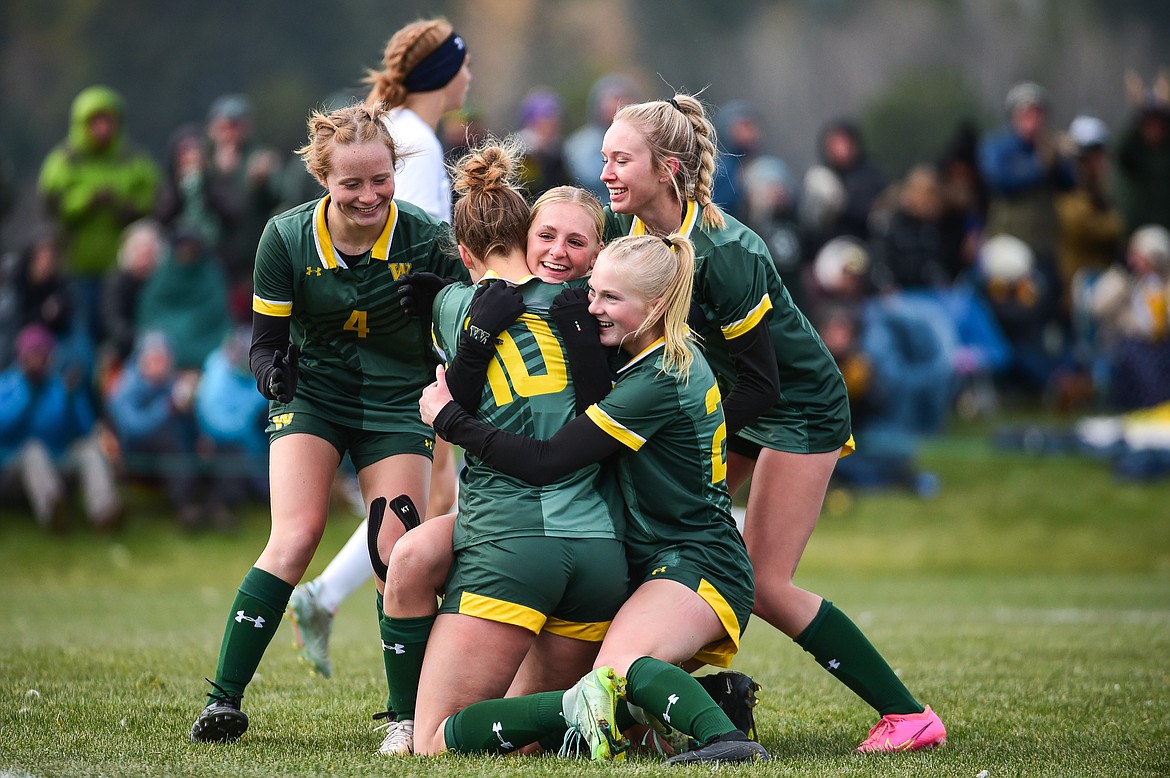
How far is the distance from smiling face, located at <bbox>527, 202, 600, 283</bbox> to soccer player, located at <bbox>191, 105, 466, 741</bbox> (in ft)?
1.73

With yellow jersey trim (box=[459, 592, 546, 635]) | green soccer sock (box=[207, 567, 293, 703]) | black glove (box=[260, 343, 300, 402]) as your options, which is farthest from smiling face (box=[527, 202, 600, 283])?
green soccer sock (box=[207, 567, 293, 703])

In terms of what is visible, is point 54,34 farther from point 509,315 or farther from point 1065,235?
point 509,315

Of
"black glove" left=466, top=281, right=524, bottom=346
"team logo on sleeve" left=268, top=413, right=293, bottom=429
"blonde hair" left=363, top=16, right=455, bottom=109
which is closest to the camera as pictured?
"black glove" left=466, top=281, right=524, bottom=346

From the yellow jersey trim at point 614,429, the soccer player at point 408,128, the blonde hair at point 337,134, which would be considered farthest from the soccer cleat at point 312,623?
the yellow jersey trim at point 614,429

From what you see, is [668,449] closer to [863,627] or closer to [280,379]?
[280,379]

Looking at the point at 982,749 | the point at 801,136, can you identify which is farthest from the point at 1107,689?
the point at 801,136

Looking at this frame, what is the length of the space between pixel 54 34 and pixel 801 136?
846 centimetres

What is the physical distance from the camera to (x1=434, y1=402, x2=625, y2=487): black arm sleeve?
4.27 meters

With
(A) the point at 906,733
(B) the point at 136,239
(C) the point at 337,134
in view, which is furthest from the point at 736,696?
(B) the point at 136,239

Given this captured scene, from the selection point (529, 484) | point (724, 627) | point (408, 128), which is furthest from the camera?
point (408, 128)

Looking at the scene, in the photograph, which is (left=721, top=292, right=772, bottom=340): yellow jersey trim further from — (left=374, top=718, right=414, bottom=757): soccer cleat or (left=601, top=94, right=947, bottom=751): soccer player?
(left=374, top=718, right=414, bottom=757): soccer cleat

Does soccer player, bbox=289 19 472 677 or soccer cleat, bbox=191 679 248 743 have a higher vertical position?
soccer player, bbox=289 19 472 677

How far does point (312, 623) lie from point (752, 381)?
7.12 ft

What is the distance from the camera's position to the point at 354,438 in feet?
17.0
